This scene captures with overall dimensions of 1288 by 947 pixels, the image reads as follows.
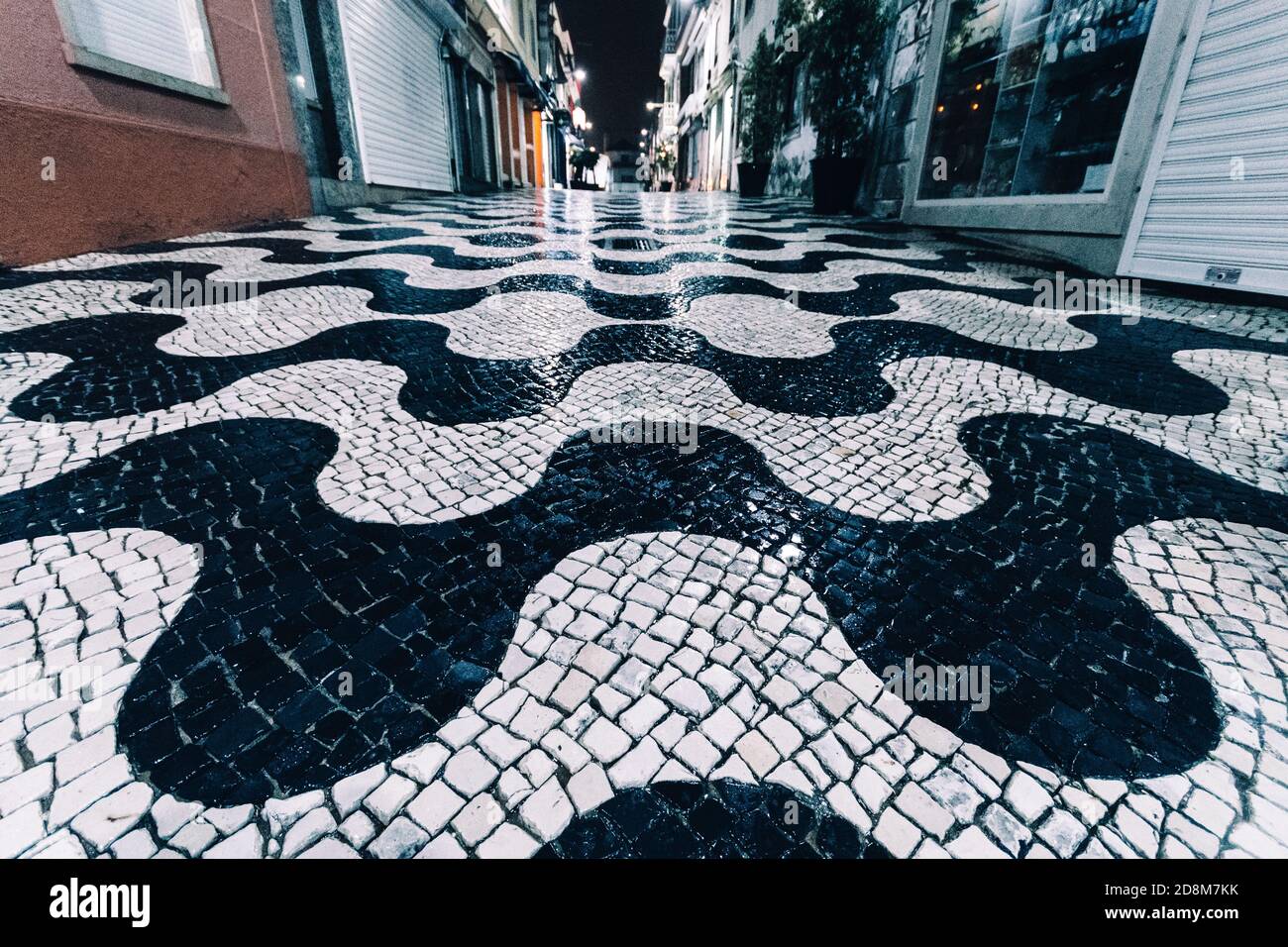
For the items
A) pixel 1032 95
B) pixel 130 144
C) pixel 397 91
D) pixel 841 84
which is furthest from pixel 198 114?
pixel 841 84

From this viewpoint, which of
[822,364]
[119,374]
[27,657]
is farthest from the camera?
[822,364]

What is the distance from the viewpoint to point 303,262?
11.5 ft

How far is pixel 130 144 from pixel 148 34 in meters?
0.91

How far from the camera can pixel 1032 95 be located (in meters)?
4.40

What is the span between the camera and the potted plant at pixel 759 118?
9.41 meters

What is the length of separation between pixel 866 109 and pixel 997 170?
120 inches

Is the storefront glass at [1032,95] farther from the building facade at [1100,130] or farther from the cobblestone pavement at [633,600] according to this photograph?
the cobblestone pavement at [633,600]

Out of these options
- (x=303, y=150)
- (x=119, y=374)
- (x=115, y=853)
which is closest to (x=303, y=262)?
(x=119, y=374)

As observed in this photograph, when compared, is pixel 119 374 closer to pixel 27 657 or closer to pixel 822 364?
pixel 27 657

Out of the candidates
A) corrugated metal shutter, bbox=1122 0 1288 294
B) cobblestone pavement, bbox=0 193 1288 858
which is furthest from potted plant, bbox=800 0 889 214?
cobblestone pavement, bbox=0 193 1288 858

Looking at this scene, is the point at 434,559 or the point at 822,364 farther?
the point at 822,364

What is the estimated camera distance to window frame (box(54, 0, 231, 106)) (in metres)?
3.14

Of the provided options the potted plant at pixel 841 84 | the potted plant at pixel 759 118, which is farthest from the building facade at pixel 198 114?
the potted plant at pixel 841 84

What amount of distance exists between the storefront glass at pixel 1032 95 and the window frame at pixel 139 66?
6.35m
